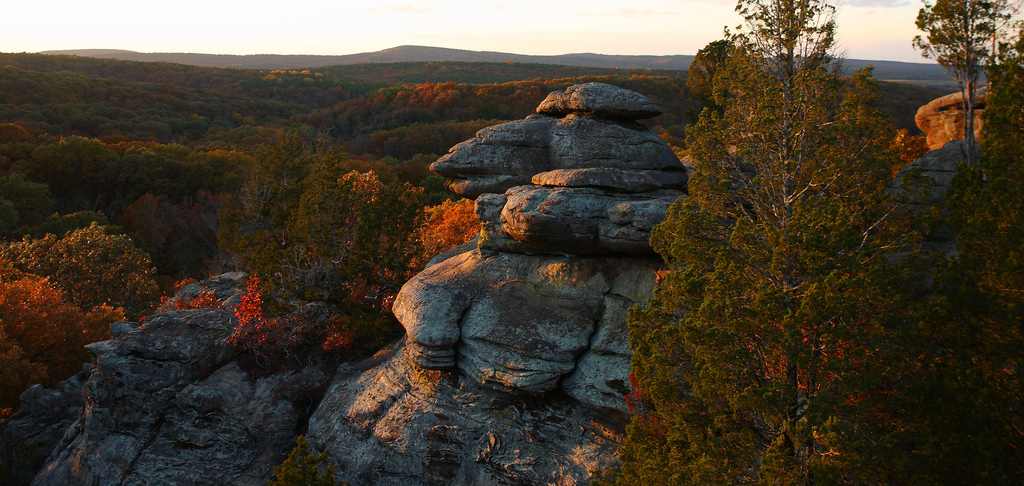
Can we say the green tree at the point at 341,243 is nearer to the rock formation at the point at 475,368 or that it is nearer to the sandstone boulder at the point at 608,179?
the rock formation at the point at 475,368

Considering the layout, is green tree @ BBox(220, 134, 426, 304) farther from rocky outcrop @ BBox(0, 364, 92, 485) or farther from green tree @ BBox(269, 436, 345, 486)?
green tree @ BBox(269, 436, 345, 486)

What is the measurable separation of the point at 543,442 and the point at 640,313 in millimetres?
5948

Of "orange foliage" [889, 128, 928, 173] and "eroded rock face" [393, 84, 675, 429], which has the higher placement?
"orange foliage" [889, 128, 928, 173]

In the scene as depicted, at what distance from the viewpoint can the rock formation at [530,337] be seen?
19281mm

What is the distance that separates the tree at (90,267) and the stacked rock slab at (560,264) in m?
26.2

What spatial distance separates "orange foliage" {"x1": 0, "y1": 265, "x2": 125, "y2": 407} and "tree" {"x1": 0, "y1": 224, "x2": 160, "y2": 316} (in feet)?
18.2

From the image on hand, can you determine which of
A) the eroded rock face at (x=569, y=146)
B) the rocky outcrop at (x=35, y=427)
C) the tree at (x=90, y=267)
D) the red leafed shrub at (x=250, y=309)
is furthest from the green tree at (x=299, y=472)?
the tree at (x=90, y=267)

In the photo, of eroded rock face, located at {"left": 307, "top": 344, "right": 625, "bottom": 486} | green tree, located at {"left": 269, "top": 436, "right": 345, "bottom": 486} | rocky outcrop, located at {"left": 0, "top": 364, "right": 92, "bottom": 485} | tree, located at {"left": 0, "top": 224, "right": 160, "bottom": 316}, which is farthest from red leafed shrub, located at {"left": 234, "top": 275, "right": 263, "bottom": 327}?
tree, located at {"left": 0, "top": 224, "right": 160, "bottom": 316}

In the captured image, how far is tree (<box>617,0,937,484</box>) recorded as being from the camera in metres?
11.8

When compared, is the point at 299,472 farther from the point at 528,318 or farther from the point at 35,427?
the point at 35,427

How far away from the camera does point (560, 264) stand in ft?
71.7

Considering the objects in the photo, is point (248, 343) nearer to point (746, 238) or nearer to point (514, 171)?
point (514, 171)

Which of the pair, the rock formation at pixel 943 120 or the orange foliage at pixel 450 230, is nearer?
the rock formation at pixel 943 120

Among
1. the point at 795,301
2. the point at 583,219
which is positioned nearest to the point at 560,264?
the point at 583,219
